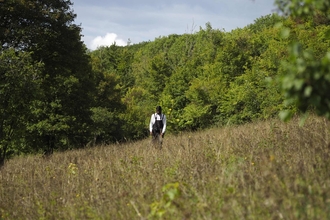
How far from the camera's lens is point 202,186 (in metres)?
4.13

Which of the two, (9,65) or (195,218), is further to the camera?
(9,65)

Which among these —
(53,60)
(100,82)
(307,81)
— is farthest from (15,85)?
(100,82)

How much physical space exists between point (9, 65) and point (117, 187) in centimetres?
863

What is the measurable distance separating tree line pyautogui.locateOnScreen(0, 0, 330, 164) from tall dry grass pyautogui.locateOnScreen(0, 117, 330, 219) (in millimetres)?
764

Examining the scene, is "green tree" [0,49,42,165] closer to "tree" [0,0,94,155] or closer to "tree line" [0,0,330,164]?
"tree line" [0,0,330,164]

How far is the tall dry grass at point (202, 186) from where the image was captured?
2947 millimetres

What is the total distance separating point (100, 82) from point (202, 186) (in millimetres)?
27126

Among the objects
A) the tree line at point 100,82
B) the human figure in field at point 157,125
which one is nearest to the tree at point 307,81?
the tree line at point 100,82

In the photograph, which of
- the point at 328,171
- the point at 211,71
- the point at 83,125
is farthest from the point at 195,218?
the point at 211,71

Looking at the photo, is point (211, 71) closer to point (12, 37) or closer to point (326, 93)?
point (12, 37)

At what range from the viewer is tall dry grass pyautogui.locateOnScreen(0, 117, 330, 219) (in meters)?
2.95

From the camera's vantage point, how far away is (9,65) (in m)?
11.7

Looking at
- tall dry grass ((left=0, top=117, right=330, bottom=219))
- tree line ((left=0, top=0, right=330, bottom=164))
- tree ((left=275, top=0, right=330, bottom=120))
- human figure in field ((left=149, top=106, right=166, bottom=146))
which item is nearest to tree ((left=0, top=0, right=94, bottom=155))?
tree line ((left=0, top=0, right=330, bottom=164))

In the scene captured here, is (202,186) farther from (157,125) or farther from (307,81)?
(157,125)
